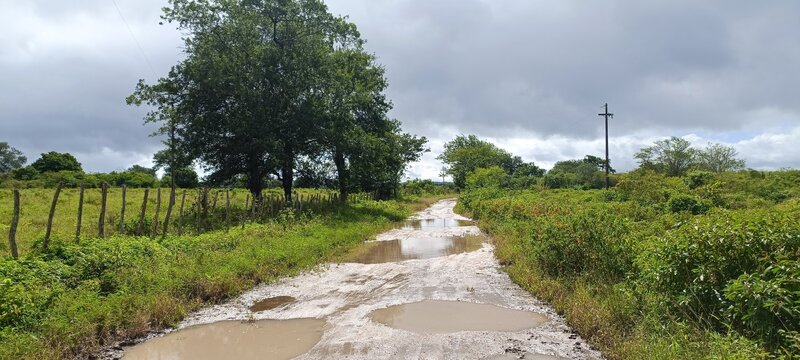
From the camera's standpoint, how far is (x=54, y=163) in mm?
57781

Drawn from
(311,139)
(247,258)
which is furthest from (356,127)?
(247,258)

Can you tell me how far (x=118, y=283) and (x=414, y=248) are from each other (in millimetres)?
10167

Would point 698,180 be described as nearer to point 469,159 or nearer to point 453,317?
point 453,317

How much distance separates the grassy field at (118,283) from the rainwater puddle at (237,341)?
2.09 feet

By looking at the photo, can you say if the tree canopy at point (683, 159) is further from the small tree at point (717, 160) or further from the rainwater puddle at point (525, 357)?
the rainwater puddle at point (525, 357)

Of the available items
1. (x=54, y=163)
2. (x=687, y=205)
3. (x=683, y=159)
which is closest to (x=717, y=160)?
(x=683, y=159)

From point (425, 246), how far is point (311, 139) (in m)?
11.7

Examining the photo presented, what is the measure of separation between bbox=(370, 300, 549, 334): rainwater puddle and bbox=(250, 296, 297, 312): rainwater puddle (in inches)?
81.7

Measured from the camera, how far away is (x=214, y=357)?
21.7ft

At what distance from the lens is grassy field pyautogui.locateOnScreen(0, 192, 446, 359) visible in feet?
21.5

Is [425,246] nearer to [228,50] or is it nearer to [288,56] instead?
[288,56]

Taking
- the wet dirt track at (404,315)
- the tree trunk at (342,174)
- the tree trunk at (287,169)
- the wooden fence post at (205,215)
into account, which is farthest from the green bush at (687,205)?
the wooden fence post at (205,215)

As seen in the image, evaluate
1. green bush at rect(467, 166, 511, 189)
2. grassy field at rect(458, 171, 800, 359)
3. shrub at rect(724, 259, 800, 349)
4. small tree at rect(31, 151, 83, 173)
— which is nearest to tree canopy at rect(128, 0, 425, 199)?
grassy field at rect(458, 171, 800, 359)

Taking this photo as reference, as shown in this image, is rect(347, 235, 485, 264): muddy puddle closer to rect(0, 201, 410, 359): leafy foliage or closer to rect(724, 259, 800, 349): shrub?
rect(0, 201, 410, 359): leafy foliage
